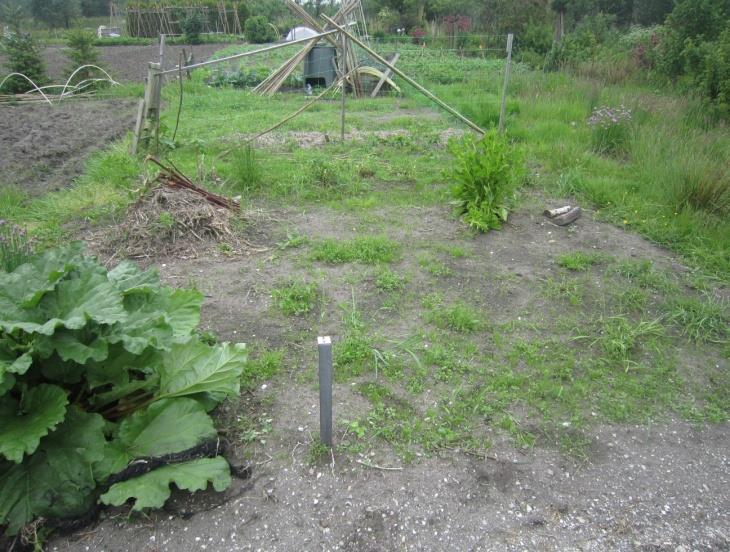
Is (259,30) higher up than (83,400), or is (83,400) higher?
(259,30)

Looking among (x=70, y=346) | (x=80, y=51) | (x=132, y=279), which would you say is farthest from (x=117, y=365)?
(x=80, y=51)

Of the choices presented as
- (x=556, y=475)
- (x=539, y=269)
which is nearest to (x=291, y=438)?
(x=556, y=475)

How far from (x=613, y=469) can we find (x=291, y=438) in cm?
158

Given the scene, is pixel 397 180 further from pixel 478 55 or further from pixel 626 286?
pixel 478 55

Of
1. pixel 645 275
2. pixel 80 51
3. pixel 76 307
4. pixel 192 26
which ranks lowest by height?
pixel 645 275

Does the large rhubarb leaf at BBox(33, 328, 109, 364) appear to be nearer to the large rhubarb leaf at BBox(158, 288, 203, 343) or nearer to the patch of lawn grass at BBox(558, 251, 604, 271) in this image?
the large rhubarb leaf at BBox(158, 288, 203, 343)

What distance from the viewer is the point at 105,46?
26.1 metres

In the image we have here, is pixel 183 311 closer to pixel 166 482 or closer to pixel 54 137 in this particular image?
pixel 166 482

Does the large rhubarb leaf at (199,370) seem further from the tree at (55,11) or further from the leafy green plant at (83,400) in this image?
the tree at (55,11)

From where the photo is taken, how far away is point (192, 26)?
28.1 m

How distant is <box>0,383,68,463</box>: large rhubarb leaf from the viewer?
6.61 feet

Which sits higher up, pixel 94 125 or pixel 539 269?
pixel 94 125

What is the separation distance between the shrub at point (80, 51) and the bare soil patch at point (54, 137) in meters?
2.58

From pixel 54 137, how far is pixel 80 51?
6.67m
